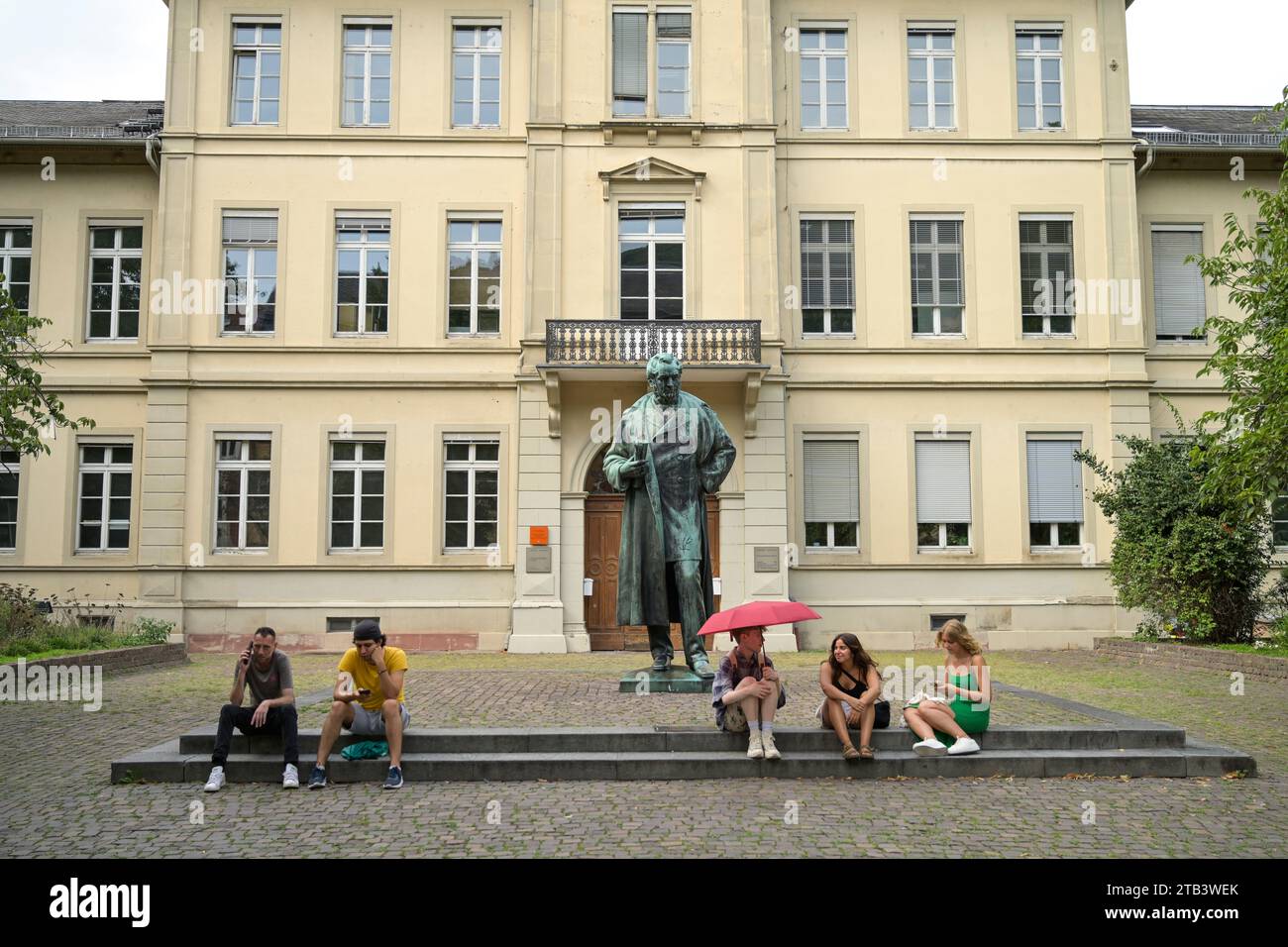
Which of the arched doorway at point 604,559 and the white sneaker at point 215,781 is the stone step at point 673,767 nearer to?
the white sneaker at point 215,781

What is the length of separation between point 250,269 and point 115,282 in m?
2.99

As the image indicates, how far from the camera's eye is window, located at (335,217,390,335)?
2205cm

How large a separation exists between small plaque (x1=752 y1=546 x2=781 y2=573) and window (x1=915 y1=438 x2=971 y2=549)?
3023mm

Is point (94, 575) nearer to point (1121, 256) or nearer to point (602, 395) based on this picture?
point (602, 395)

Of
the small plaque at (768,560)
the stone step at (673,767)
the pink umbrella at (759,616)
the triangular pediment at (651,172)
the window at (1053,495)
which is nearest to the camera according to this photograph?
the pink umbrella at (759,616)

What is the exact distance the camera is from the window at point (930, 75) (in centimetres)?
2273

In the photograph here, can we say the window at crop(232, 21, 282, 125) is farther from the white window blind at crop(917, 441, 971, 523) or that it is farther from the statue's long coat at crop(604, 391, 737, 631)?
the statue's long coat at crop(604, 391, 737, 631)

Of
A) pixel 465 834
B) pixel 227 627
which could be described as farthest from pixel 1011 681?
pixel 227 627

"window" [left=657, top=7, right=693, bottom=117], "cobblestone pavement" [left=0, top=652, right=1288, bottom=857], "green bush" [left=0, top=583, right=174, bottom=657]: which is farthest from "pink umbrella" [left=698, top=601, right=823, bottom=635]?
"window" [left=657, top=7, right=693, bottom=117]

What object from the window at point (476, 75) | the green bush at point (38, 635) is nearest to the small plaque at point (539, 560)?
the green bush at point (38, 635)

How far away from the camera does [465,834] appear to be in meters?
6.45

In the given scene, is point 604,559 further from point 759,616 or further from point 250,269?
point 759,616

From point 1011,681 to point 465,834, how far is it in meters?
9.76

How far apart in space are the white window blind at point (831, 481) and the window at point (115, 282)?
13.3m
